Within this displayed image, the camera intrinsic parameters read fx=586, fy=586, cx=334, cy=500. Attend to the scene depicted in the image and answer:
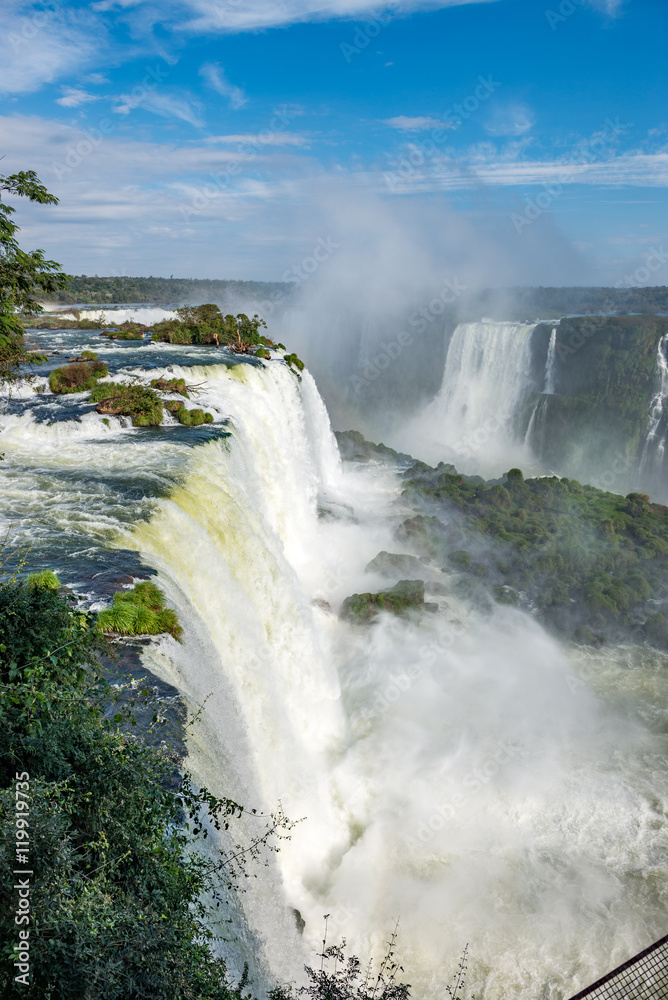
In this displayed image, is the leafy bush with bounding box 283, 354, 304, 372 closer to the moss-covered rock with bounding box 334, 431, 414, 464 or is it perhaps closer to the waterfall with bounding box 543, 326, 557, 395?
the moss-covered rock with bounding box 334, 431, 414, 464

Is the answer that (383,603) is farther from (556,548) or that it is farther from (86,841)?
(86,841)

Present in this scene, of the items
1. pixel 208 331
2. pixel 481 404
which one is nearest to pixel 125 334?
pixel 208 331

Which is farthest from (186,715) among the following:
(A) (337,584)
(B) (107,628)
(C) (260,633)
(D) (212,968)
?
(A) (337,584)

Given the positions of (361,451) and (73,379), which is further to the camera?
(361,451)

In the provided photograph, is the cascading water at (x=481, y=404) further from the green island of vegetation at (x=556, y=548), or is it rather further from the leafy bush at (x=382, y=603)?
the leafy bush at (x=382, y=603)

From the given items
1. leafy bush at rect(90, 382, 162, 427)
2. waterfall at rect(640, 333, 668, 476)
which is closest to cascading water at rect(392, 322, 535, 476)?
waterfall at rect(640, 333, 668, 476)

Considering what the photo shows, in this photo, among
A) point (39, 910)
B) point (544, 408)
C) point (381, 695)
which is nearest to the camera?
point (39, 910)

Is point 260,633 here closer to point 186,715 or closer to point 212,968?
point 186,715
